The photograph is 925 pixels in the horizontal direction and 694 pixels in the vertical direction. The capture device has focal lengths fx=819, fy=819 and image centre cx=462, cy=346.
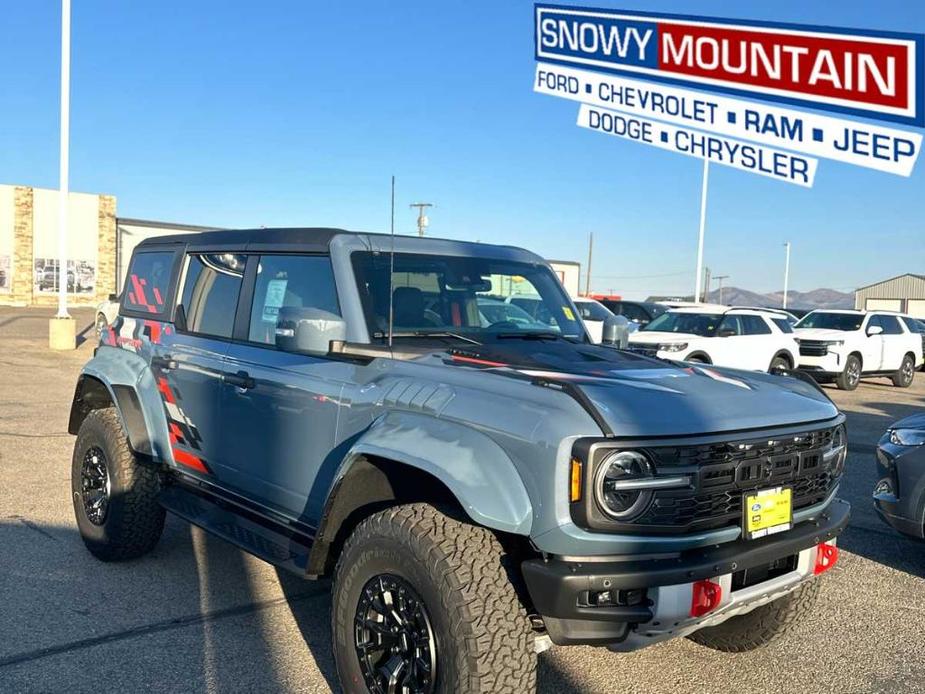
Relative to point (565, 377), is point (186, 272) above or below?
above

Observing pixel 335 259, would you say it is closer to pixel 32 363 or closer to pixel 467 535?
pixel 467 535

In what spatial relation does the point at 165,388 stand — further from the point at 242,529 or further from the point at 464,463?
the point at 464,463

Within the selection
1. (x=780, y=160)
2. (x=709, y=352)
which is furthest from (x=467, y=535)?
(x=780, y=160)

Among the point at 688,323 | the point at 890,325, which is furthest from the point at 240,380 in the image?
the point at 890,325

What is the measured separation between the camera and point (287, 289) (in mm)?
4156

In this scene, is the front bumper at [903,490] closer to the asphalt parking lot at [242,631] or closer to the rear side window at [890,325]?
the asphalt parking lot at [242,631]

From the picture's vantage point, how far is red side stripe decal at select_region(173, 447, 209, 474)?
4.48 meters


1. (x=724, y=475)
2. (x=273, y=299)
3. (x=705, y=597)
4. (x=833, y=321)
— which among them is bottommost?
(x=705, y=597)

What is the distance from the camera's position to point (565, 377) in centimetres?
313

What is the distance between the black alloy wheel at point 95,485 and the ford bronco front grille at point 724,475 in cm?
354

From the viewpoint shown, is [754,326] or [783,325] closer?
[754,326]

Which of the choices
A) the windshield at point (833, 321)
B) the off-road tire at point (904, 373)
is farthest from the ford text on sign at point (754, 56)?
the off-road tire at point (904, 373)

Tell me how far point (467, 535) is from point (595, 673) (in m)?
1.34

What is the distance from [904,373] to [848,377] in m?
2.83
